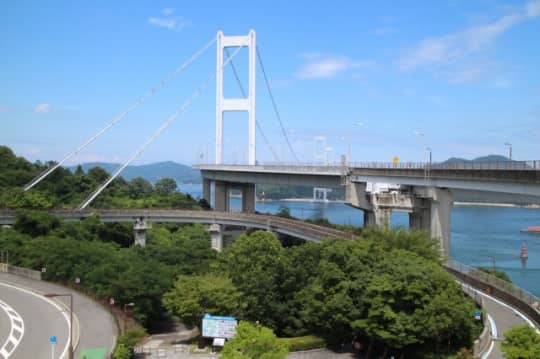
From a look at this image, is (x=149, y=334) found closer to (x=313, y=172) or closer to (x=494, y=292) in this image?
(x=494, y=292)

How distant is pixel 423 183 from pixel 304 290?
1206 cm

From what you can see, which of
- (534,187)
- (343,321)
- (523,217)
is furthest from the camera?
(523,217)

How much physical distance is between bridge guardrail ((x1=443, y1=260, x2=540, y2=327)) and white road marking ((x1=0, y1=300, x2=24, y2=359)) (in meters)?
18.1

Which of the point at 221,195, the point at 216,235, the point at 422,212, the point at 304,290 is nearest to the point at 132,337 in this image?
the point at 304,290

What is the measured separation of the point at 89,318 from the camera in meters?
21.3

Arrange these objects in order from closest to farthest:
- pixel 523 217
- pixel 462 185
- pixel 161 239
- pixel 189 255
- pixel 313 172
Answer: pixel 462 185 → pixel 189 255 → pixel 313 172 → pixel 161 239 → pixel 523 217

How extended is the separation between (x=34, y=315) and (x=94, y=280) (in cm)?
330

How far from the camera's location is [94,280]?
79.4 ft

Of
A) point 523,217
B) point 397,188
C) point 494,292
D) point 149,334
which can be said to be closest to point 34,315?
point 149,334

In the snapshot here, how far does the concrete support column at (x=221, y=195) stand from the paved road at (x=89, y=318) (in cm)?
3285

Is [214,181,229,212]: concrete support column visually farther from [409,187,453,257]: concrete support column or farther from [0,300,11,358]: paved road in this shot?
[0,300,11,358]: paved road

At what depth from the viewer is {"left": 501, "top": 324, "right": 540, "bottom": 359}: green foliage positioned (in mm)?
13086

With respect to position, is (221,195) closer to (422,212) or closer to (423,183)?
(422,212)

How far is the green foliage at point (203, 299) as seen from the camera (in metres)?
20.6
